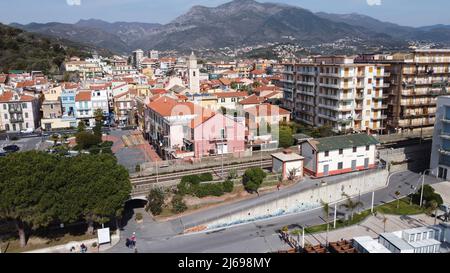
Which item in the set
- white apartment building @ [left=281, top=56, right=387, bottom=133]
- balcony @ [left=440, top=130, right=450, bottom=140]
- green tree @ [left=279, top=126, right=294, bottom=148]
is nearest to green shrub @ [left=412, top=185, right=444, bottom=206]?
balcony @ [left=440, top=130, right=450, bottom=140]

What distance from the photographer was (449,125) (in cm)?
3278

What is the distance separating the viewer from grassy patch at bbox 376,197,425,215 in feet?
88.4

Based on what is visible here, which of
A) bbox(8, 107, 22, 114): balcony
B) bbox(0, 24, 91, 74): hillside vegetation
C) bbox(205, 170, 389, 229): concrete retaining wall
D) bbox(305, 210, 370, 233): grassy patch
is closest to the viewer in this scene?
bbox(305, 210, 370, 233): grassy patch

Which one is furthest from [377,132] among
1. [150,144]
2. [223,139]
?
[150,144]

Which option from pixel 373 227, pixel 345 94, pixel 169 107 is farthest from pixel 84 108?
pixel 373 227

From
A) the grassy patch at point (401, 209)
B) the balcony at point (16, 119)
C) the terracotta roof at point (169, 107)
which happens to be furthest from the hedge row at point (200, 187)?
the balcony at point (16, 119)

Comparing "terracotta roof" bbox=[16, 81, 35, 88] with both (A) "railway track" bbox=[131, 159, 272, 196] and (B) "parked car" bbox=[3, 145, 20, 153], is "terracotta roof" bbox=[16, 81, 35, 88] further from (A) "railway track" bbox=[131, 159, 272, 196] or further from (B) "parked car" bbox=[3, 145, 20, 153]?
(A) "railway track" bbox=[131, 159, 272, 196]

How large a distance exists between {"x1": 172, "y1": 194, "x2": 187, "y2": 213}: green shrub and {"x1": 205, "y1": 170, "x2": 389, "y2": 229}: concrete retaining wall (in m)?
2.74

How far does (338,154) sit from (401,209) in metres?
7.31

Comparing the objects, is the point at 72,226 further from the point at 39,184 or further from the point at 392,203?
the point at 392,203

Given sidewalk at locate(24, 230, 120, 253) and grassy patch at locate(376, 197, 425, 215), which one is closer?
sidewalk at locate(24, 230, 120, 253)

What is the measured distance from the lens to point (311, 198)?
1159 inches

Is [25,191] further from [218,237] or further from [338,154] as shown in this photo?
[338,154]
